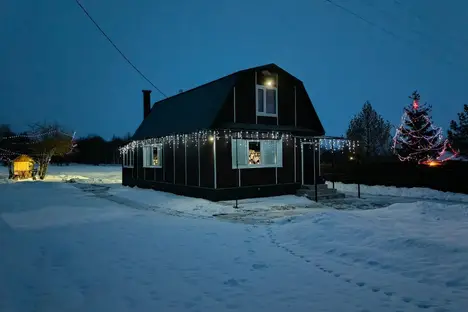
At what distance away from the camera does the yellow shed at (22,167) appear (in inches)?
1194

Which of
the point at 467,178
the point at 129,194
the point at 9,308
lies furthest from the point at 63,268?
the point at 467,178

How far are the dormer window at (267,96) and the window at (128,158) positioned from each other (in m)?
11.0

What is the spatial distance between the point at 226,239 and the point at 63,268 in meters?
3.27

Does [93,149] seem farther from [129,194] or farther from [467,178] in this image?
[467,178]

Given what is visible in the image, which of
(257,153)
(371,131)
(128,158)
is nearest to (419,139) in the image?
(257,153)

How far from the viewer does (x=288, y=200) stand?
15.0 metres

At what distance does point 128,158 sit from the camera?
24484 mm

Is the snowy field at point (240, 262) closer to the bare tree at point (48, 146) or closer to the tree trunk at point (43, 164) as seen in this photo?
the tree trunk at point (43, 164)

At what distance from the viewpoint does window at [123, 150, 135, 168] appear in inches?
942

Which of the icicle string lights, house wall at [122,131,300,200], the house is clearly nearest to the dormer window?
the house

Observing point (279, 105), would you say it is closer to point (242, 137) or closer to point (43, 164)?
point (242, 137)

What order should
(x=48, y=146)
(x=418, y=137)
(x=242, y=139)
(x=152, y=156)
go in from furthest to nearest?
(x=48, y=146), (x=418, y=137), (x=152, y=156), (x=242, y=139)

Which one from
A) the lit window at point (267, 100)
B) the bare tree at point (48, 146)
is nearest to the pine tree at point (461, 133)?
the lit window at point (267, 100)

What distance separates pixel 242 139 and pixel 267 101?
2.45 m
